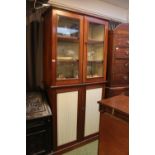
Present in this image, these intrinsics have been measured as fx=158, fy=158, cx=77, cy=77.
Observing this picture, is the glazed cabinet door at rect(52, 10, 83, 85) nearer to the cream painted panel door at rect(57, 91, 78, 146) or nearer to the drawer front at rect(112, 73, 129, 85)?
the cream painted panel door at rect(57, 91, 78, 146)

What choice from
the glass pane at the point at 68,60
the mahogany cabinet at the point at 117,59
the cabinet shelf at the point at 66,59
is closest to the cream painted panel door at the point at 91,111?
the mahogany cabinet at the point at 117,59

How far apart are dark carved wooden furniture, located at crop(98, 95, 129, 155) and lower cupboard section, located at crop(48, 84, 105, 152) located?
2.51 ft

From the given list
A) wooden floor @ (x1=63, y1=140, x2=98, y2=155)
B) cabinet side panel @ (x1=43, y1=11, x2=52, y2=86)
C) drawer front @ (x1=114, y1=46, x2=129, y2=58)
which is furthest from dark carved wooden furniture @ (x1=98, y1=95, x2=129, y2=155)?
drawer front @ (x1=114, y1=46, x2=129, y2=58)

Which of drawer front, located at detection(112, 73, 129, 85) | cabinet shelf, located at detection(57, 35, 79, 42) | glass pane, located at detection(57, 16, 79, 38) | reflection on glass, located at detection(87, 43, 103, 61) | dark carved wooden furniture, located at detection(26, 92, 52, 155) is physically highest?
glass pane, located at detection(57, 16, 79, 38)

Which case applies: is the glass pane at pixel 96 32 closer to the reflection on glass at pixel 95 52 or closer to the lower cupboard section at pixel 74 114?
the reflection on glass at pixel 95 52

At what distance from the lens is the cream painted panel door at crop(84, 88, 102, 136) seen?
102 inches

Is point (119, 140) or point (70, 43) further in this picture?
point (70, 43)

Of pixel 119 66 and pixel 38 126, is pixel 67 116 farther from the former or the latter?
pixel 119 66

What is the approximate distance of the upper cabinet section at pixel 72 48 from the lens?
2.17 m
